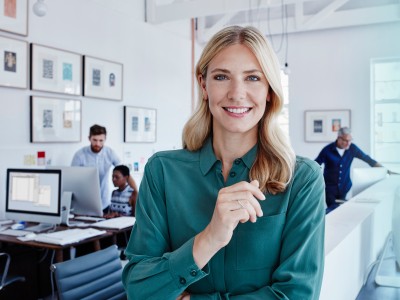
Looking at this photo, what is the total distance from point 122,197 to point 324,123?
13.5ft

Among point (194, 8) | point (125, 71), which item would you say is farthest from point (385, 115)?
point (125, 71)

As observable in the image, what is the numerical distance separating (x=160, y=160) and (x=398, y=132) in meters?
6.79

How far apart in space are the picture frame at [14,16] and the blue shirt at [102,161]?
1437mm

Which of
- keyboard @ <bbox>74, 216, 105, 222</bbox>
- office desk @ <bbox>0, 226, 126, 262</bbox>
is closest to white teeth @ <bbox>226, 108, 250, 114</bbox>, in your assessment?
office desk @ <bbox>0, 226, 126, 262</bbox>

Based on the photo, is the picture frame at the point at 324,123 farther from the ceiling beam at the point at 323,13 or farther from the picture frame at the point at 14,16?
the picture frame at the point at 14,16

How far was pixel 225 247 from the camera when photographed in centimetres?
103

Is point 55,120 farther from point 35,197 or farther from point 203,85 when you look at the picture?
point 203,85

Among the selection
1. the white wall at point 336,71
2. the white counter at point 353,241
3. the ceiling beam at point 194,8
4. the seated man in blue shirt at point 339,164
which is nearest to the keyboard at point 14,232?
the white counter at point 353,241

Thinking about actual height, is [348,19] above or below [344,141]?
above

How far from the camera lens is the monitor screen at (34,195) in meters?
3.39

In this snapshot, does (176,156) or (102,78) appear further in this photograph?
(102,78)

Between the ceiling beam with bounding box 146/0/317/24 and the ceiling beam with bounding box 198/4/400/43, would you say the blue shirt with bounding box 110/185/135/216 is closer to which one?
the ceiling beam with bounding box 146/0/317/24

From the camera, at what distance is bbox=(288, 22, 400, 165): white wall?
6773mm

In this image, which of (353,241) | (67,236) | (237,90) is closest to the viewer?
(237,90)
